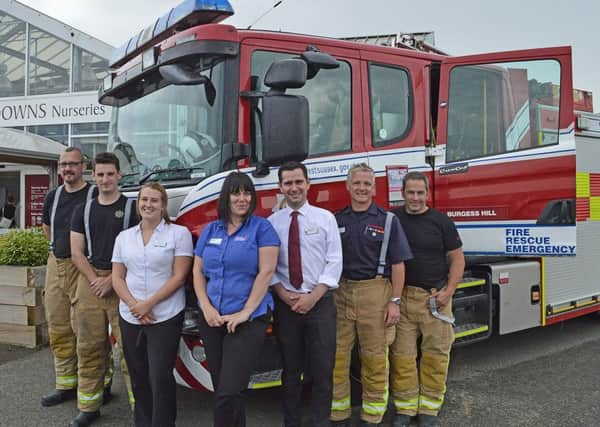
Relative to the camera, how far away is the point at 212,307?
2861 millimetres

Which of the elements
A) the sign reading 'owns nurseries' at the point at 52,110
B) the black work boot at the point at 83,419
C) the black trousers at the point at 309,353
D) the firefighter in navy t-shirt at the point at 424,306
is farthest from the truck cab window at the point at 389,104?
the sign reading 'owns nurseries' at the point at 52,110

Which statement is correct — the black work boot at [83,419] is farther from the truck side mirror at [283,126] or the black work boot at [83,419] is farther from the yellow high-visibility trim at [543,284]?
the yellow high-visibility trim at [543,284]

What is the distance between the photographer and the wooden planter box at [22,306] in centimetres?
522

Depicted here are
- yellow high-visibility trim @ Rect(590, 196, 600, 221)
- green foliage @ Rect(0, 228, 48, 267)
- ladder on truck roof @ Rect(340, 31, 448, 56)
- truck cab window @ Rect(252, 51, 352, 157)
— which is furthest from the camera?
green foliage @ Rect(0, 228, 48, 267)

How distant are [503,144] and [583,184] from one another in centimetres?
125

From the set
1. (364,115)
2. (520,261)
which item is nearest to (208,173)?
(364,115)

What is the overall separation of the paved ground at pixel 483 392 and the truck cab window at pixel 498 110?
1.88 meters

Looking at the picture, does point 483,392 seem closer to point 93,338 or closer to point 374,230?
point 374,230

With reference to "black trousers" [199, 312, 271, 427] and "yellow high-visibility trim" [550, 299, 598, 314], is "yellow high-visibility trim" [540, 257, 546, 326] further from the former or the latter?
"black trousers" [199, 312, 271, 427]

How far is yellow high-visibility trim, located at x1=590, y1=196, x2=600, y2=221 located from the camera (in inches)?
205

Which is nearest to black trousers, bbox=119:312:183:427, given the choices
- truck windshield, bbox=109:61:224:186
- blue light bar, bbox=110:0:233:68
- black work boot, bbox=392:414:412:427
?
truck windshield, bbox=109:61:224:186

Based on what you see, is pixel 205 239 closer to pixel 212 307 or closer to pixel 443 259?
pixel 212 307

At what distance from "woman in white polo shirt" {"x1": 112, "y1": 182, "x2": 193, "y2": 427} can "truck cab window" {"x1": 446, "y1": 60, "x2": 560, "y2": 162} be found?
7.53 ft

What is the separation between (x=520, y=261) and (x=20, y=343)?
15.8ft
